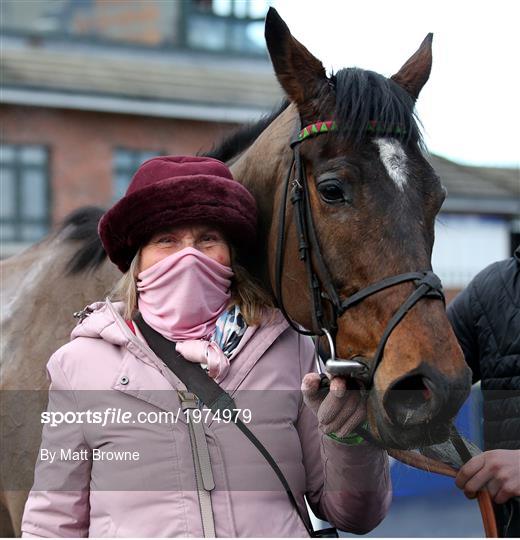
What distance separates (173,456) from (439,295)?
0.76 meters

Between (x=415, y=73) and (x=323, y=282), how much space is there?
28.4 inches

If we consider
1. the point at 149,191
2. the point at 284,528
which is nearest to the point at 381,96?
the point at 149,191

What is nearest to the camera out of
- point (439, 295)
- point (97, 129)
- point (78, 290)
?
point (439, 295)

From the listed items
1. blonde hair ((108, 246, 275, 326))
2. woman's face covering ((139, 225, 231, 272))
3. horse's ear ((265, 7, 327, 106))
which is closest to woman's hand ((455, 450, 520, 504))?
blonde hair ((108, 246, 275, 326))

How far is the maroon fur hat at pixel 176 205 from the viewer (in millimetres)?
2254

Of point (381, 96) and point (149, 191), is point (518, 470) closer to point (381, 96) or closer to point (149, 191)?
point (381, 96)

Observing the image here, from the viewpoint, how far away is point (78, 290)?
3105 mm

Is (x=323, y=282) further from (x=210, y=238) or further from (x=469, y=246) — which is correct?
(x=469, y=246)

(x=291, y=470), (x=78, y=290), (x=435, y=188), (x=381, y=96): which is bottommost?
(x=78, y=290)

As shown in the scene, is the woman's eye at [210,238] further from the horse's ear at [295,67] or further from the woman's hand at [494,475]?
the woman's hand at [494,475]

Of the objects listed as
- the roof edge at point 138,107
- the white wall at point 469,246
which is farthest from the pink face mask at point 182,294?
the white wall at point 469,246

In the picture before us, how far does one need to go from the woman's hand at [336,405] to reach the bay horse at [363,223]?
0.04m

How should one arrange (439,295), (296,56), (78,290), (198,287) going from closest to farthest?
(439,295)
(198,287)
(296,56)
(78,290)

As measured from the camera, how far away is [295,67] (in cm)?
233
